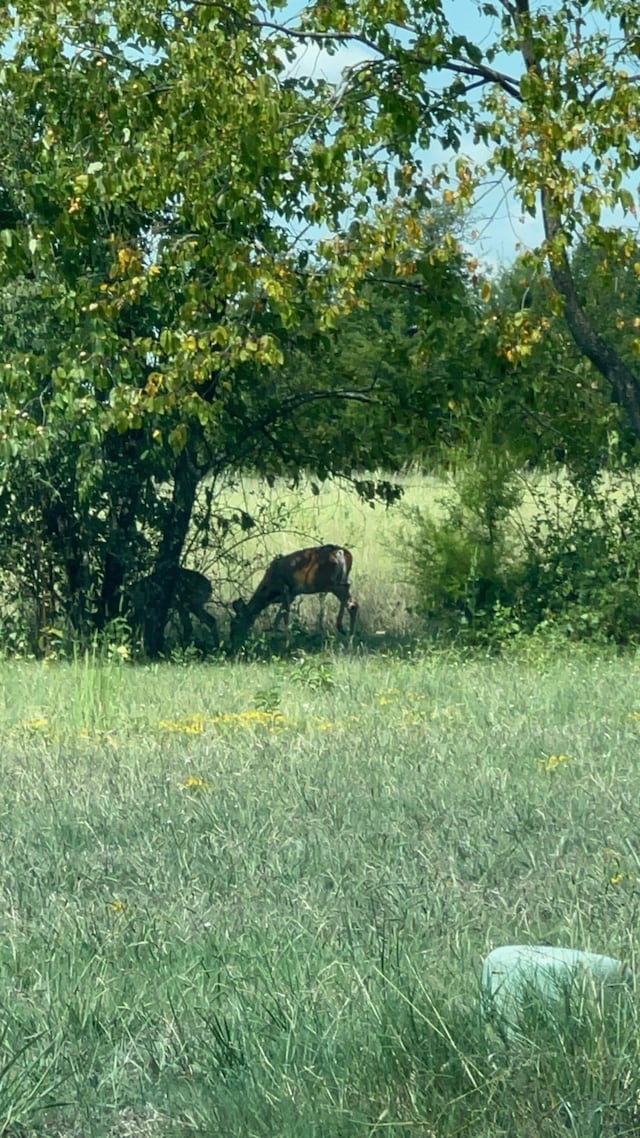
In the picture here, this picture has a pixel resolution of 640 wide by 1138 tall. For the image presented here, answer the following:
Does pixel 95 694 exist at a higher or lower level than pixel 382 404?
lower

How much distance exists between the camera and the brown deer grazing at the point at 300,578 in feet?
60.3

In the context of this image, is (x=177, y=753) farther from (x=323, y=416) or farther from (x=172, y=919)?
(x=323, y=416)

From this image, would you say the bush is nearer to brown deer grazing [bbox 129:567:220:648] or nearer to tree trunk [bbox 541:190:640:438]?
tree trunk [bbox 541:190:640:438]

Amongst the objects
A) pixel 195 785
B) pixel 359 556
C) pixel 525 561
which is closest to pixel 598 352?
pixel 525 561

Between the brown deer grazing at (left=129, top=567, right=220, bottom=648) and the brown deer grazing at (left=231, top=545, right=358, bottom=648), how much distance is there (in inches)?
24.5

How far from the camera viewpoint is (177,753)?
8523mm

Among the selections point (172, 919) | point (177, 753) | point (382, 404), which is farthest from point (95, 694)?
point (382, 404)

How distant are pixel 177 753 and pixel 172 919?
3035 mm

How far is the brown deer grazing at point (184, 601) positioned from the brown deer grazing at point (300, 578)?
2.04 feet

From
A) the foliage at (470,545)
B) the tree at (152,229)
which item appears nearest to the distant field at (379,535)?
the foliage at (470,545)

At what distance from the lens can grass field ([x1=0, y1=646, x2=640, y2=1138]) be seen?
12.6ft

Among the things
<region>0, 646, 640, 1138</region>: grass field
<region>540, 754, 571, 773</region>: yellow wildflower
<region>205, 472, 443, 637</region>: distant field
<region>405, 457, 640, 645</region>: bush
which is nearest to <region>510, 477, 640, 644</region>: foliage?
<region>405, 457, 640, 645</region>: bush

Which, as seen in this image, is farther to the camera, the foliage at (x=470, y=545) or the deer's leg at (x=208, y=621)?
the deer's leg at (x=208, y=621)

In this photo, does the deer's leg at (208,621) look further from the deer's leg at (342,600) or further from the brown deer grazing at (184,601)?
the deer's leg at (342,600)
